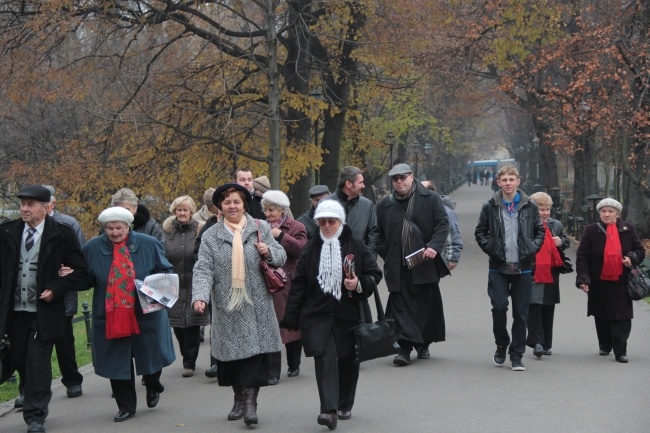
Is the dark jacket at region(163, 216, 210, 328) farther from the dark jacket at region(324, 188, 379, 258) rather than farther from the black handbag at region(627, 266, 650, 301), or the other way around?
the black handbag at region(627, 266, 650, 301)

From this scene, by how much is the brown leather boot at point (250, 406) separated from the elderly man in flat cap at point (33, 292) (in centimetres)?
145

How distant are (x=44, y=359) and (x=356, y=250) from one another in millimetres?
2407

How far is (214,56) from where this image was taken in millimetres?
24250

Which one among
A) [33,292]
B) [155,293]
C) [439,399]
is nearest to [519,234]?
[439,399]

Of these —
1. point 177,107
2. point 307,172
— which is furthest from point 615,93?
point 177,107

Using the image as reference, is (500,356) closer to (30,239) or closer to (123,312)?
(123,312)

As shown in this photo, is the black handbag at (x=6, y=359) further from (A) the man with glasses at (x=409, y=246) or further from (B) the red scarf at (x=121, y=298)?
(A) the man with glasses at (x=409, y=246)

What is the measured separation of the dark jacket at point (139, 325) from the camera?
825 centimetres

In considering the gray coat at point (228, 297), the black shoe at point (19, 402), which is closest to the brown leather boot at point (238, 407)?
the gray coat at point (228, 297)

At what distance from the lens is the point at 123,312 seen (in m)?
8.23

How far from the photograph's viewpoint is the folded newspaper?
822cm

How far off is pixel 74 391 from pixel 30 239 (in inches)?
80.1

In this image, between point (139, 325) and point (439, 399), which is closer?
point (139, 325)

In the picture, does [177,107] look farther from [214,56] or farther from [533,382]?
[533,382]
